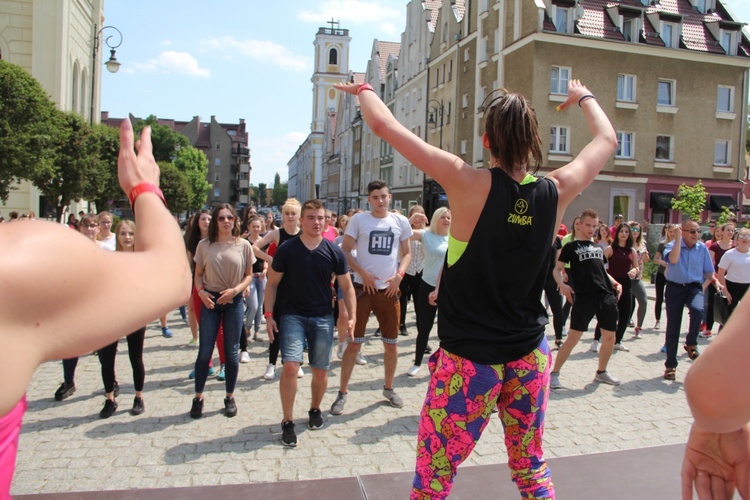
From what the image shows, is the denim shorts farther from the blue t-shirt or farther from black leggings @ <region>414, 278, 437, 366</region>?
black leggings @ <region>414, 278, 437, 366</region>

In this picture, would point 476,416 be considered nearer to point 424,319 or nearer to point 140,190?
point 140,190

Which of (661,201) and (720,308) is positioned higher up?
(661,201)

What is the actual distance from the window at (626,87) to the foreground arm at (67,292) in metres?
35.9

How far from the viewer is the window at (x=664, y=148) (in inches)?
1337

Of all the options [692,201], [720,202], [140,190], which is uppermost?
[720,202]

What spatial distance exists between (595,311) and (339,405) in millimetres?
3383

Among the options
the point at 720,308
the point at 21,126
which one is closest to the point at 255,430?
the point at 720,308

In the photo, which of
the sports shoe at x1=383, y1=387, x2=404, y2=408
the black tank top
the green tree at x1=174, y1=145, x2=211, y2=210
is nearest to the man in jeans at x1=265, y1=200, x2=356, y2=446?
the sports shoe at x1=383, y1=387, x2=404, y2=408

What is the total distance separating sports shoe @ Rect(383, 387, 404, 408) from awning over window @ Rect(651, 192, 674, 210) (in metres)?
31.6

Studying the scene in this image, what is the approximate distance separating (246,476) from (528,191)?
3.14 metres

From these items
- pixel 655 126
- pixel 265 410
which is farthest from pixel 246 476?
pixel 655 126

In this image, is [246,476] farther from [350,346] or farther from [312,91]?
[312,91]

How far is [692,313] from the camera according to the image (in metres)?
7.94

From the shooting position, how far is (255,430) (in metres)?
5.44
